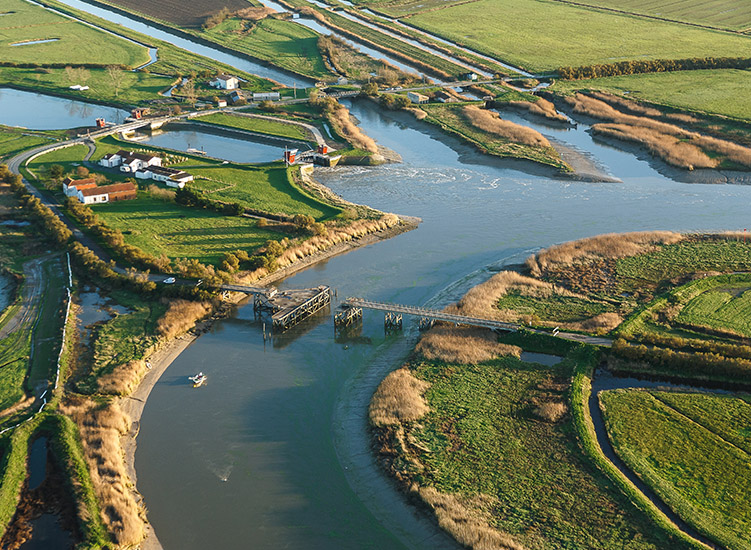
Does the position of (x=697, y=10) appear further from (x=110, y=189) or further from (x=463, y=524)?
(x=463, y=524)

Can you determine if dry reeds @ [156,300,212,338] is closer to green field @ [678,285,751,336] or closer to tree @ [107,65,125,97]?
green field @ [678,285,751,336]

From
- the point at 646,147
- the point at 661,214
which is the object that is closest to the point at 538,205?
the point at 661,214

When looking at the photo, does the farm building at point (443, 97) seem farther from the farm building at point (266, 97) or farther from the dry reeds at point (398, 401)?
the dry reeds at point (398, 401)

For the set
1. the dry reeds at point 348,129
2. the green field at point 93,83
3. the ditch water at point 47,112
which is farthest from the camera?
the green field at point 93,83

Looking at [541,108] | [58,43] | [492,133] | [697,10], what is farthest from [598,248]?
[697,10]

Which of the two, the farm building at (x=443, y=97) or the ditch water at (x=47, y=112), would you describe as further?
the farm building at (x=443, y=97)

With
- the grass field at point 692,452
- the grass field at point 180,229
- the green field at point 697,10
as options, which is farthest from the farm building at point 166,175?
the green field at point 697,10
